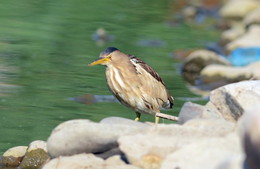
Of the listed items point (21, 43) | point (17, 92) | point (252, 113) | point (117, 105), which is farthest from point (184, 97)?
point (252, 113)

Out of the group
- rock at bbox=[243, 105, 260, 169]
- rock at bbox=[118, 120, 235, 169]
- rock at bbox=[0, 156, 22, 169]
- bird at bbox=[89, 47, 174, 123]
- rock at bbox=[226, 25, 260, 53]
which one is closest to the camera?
rock at bbox=[243, 105, 260, 169]

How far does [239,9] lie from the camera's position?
22188 mm

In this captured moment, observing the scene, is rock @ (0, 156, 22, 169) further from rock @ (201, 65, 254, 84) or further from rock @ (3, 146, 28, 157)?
rock @ (201, 65, 254, 84)

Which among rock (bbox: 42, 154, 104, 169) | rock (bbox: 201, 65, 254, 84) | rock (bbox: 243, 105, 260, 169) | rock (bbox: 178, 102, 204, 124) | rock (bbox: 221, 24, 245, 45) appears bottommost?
rock (bbox: 201, 65, 254, 84)

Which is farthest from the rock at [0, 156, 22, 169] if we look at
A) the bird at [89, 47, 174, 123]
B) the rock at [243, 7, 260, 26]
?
the rock at [243, 7, 260, 26]

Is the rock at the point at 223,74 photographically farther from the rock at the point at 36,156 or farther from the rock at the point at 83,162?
the rock at the point at 83,162

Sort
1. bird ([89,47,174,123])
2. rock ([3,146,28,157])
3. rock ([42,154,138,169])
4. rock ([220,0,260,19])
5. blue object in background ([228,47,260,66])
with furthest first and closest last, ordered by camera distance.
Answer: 1. rock ([220,0,260,19])
2. blue object in background ([228,47,260,66])
3. bird ([89,47,174,123])
4. rock ([3,146,28,157])
5. rock ([42,154,138,169])

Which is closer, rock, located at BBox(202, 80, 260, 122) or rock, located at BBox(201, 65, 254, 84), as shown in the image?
rock, located at BBox(202, 80, 260, 122)

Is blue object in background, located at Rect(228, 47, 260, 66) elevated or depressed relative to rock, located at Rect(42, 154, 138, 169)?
depressed

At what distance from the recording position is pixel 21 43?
16453 mm

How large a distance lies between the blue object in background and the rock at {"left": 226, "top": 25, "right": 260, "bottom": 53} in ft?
0.46

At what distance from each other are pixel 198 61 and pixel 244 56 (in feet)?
4.64

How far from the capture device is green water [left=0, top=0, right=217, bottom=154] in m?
11.5

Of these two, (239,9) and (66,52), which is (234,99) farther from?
(239,9)
